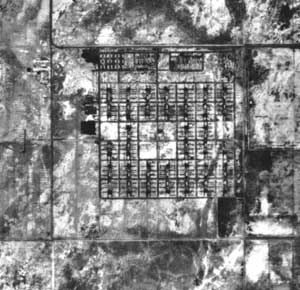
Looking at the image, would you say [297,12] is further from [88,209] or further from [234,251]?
[88,209]

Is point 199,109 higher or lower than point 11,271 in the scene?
higher

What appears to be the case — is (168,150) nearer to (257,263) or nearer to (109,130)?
(109,130)

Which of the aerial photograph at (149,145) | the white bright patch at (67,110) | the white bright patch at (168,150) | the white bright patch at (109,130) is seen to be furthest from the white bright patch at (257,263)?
the white bright patch at (67,110)

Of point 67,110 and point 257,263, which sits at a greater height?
point 67,110

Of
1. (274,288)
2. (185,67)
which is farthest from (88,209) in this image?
(274,288)

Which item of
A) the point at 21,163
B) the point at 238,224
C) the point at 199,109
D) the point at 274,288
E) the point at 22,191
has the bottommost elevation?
the point at 274,288

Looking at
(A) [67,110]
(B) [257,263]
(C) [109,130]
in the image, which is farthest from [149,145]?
(B) [257,263]

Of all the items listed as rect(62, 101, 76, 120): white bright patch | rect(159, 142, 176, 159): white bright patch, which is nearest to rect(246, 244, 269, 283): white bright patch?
rect(159, 142, 176, 159): white bright patch

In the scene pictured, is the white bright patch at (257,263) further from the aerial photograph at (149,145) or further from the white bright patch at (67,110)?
the white bright patch at (67,110)
